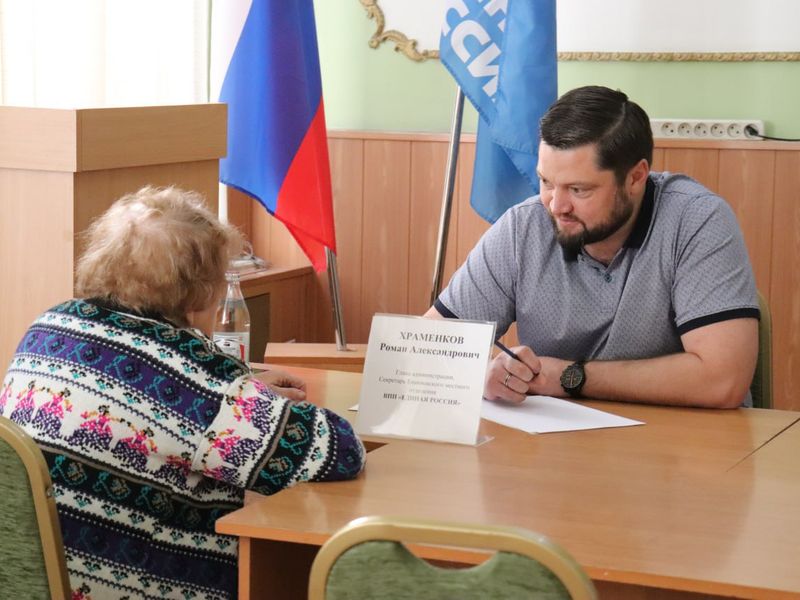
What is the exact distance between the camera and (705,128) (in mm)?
4000

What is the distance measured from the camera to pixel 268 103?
3.63m

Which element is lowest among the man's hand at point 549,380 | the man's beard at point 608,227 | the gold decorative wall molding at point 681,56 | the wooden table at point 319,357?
the wooden table at point 319,357

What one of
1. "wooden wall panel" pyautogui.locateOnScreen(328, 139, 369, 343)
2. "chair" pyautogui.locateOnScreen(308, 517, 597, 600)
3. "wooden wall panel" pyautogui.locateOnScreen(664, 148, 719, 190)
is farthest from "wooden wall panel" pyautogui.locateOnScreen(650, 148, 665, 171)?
"chair" pyautogui.locateOnScreen(308, 517, 597, 600)

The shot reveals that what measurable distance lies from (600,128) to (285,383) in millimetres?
859

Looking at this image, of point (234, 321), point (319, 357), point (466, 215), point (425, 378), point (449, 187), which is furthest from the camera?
point (466, 215)

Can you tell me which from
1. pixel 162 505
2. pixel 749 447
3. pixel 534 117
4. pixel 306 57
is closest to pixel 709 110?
pixel 534 117

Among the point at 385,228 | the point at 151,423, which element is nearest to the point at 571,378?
the point at 151,423

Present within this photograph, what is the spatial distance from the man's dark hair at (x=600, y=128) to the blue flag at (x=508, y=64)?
1074mm

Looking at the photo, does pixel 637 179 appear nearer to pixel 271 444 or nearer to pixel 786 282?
pixel 271 444

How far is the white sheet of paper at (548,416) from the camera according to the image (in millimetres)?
2104

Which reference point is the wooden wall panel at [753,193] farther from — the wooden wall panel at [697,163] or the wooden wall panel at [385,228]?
the wooden wall panel at [385,228]

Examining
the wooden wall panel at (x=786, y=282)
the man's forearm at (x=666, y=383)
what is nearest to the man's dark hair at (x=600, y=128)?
the man's forearm at (x=666, y=383)

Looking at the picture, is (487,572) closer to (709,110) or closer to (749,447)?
(749,447)

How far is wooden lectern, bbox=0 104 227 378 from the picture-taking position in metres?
2.32
